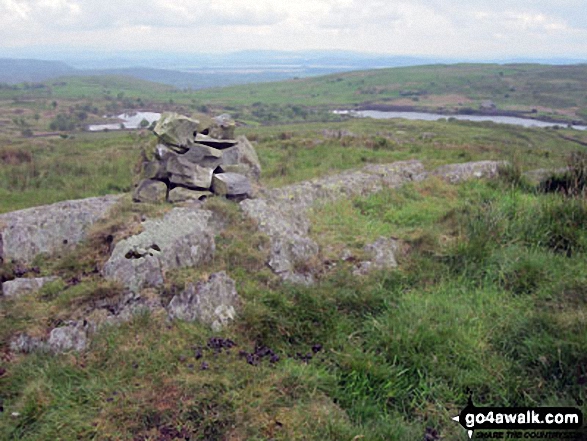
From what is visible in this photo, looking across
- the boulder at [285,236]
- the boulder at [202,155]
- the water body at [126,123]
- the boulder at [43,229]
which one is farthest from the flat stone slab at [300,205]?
the water body at [126,123]

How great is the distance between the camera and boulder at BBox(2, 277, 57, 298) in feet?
22.0

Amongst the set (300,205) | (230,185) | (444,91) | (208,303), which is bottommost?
(208,303)

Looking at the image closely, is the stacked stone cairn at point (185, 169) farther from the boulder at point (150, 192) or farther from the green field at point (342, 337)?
the green field at point (342, 337)

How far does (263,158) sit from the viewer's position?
17.3 meters

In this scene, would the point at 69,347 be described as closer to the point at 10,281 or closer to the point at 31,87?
the point at 10,281

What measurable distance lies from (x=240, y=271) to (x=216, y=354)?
6.66 ft

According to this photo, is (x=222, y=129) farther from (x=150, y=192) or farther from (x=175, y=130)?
(x=150, y=192)

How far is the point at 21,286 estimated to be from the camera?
6.79 metres

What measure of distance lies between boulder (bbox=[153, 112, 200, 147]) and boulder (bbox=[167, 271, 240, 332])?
16.8 ft
